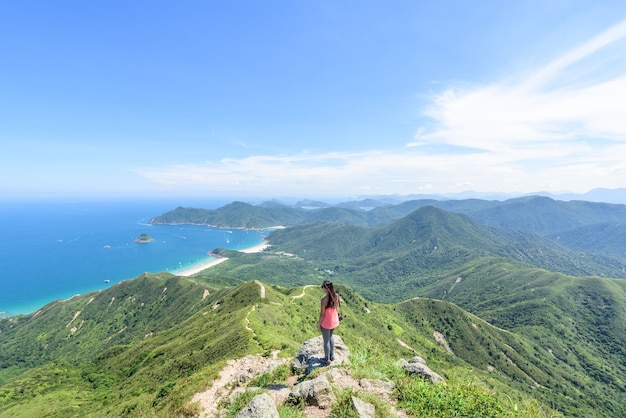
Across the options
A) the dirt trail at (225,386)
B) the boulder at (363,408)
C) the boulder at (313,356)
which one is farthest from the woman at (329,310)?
the dirt trail at (225,386)

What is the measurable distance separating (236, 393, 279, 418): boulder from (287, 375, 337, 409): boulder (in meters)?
1.25

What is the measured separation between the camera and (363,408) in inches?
437

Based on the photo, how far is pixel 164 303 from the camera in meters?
129

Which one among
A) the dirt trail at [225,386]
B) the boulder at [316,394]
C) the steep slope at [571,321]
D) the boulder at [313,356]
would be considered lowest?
the steep slope at [571,321]

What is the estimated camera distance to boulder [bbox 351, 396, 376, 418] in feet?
35.2

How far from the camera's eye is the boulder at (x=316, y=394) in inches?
458

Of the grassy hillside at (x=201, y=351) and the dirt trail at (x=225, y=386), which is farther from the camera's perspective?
the grassy hillside at (x=201, y=351)

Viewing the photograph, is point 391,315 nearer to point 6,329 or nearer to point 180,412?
point 180,412

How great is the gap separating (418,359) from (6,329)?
683ft

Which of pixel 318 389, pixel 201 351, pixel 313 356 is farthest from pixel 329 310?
pixel 201 351

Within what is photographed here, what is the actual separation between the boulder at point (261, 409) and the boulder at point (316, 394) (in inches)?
49.1

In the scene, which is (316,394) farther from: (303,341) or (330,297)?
(303,341)

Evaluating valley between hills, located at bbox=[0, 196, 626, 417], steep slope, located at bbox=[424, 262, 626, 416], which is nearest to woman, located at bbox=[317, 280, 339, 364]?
valley between hills, located at bbox=[0, 196, 626, 417]

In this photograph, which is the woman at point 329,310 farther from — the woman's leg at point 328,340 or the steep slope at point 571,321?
the steep slope at point 571,321
